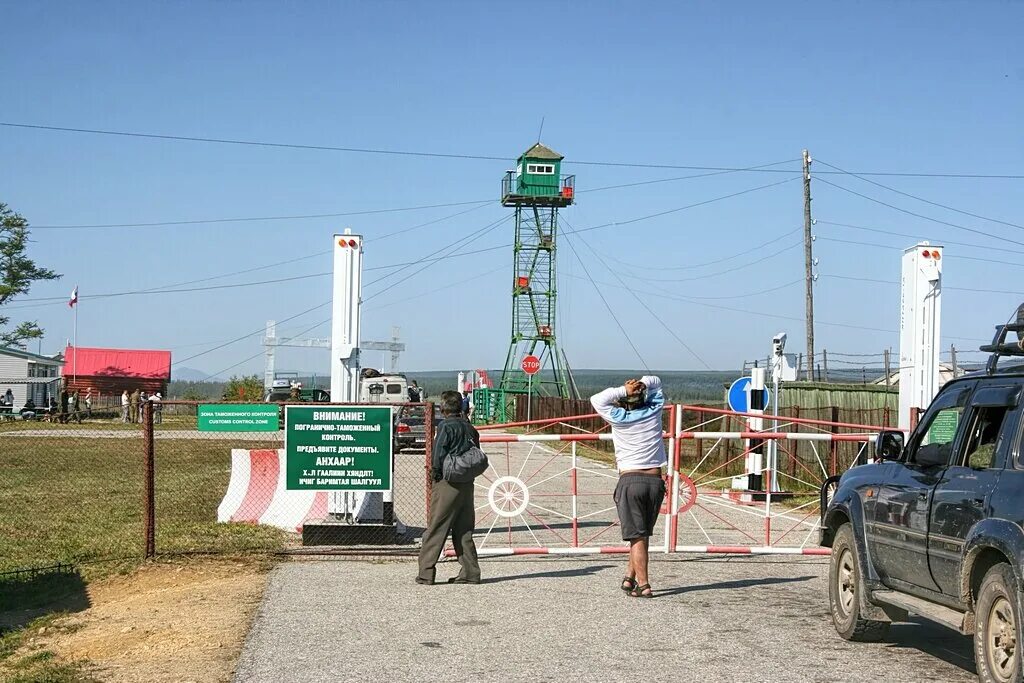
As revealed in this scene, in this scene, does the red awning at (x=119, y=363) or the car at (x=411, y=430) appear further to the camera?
the red awning at (x=119, y=363)

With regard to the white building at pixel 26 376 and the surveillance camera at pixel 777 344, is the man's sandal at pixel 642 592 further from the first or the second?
the white building at pixel 26 376

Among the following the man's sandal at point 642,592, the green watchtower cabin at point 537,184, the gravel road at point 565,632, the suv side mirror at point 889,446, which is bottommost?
the gravel road at point 565,632

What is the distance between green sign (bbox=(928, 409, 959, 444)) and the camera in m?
8.05

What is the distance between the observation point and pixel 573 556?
13.2m

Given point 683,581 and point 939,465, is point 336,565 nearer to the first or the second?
point 683,581

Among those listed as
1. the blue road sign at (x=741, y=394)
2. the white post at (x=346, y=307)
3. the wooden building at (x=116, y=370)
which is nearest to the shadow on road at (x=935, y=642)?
the white post at (x=346, y=307)

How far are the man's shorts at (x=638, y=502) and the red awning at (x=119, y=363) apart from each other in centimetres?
6989

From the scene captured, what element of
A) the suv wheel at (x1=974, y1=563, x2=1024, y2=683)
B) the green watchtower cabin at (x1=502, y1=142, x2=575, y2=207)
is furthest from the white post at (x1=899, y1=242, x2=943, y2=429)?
the green watchtower cabin at (x1=502, y1=142, x2=575, y2=207)

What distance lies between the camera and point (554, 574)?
11.9m

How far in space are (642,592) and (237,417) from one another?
492cm

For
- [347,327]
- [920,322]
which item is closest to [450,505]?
[347,327]

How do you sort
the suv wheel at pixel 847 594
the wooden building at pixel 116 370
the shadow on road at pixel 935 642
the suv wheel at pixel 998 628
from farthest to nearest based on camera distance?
the wooden building at pixel 116 370 < the suv wheel at pixel 847 594 < the shadow on road at pixel 935 642 < the suv wheel at pixel 998 628

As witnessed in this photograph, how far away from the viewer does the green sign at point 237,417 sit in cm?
1284

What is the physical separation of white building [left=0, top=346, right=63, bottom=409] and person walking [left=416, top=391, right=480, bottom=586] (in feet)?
191
